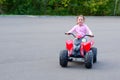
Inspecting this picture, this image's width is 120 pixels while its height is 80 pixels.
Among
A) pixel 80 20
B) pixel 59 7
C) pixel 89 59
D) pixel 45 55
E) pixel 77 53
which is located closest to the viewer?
pixel 89 59

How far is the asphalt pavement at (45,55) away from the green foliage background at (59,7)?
755 centimetres

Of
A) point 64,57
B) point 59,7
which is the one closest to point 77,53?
point 64,57

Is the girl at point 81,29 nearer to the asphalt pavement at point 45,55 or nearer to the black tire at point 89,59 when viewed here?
the black tire at point 89,59

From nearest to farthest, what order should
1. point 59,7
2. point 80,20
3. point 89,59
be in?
point 89,59
point 80,20
point 59,7

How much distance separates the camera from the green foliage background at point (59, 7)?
2662cm

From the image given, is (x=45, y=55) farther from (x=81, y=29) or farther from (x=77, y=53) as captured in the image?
(x=77, y=53)

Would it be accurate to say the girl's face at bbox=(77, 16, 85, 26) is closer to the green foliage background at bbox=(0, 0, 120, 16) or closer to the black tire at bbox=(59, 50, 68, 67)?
the black tire at bbox=(59, 50, 68, 67)

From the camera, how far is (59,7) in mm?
27672

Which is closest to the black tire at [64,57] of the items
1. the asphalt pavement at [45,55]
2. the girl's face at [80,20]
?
the asphalt pavement at [45,55]

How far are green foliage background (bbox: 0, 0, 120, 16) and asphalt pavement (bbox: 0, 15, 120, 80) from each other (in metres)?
7.55

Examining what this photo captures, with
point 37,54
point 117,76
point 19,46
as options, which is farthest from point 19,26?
point 117,76

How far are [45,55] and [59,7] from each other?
53.0 ft

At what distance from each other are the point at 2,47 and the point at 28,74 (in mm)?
3882

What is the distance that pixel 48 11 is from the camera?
2716cm
